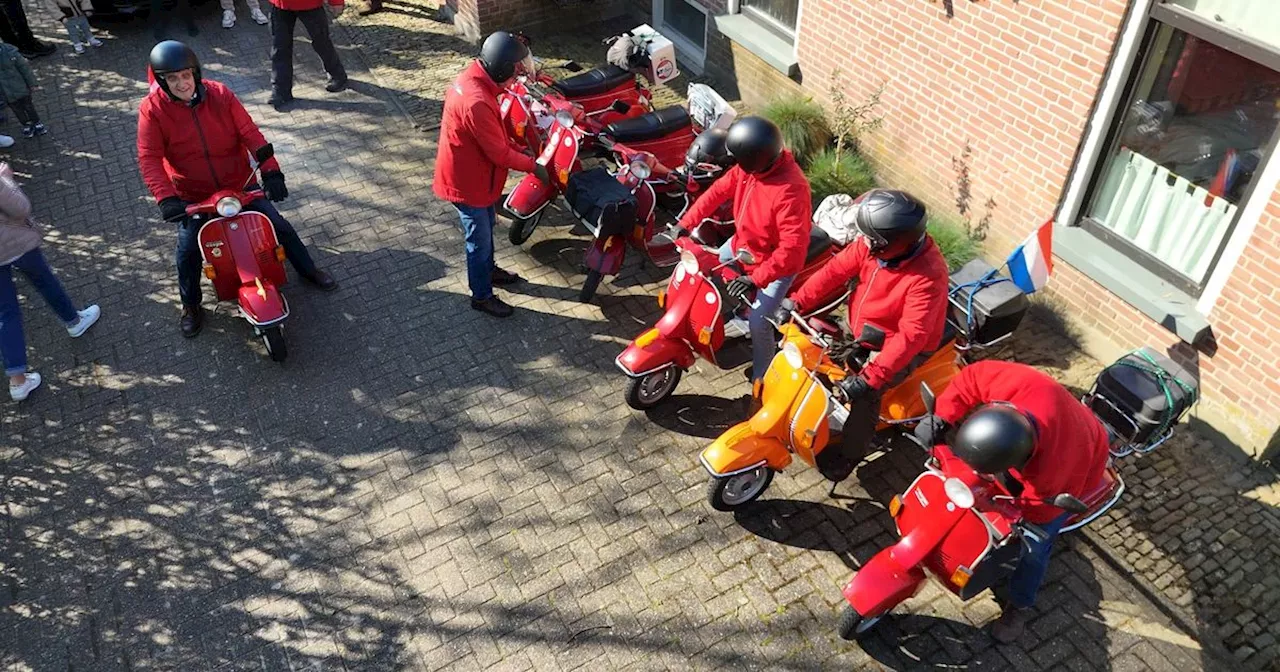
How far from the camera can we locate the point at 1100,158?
5.71 metres

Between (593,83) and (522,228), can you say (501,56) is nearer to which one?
(522,228)

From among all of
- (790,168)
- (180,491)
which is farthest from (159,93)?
(790,168)

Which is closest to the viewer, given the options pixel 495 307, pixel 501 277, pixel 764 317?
pixel 764 317

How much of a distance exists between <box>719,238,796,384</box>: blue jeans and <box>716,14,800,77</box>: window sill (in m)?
3.18

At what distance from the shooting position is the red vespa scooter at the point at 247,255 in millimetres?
5773

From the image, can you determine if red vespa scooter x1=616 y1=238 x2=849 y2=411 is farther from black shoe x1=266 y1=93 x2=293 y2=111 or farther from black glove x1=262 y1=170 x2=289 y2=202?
black shoe x1=266 y1=93 x2=293 y2=111

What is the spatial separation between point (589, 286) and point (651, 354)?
4.58ft

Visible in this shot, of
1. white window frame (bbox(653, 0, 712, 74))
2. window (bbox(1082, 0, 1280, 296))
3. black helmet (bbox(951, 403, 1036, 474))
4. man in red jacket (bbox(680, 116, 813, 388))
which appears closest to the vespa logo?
white window frame (bbox(653, 0, 712, 74))

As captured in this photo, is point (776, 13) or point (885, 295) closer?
point (885, 295)

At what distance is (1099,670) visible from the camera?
4.36 meters

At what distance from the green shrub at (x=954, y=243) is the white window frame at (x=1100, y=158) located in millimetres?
750

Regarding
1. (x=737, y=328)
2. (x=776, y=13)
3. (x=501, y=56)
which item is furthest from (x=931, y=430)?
(x=776, y=13)

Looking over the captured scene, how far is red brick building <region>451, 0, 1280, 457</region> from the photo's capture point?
495 cm

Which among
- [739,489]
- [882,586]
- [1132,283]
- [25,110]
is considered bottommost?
[739,489]
